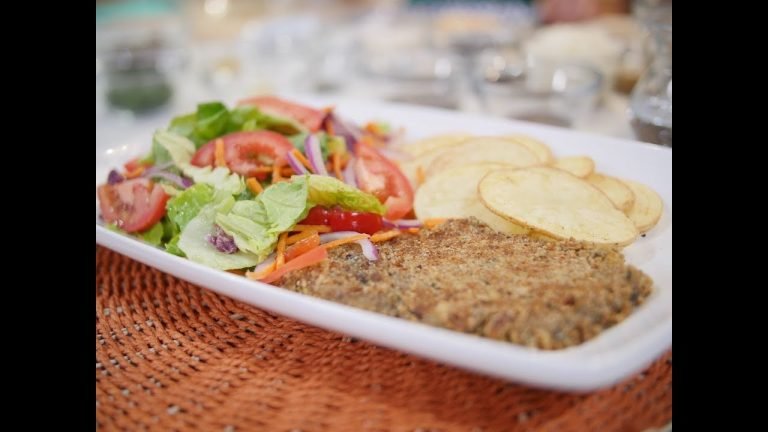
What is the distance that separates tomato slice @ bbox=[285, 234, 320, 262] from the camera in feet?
7.56

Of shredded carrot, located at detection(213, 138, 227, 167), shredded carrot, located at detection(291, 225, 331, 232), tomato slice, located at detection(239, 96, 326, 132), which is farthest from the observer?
tomato slice, located at detection(239, 96, 326, 132)

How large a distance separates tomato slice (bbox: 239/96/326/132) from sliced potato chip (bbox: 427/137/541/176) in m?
0.63

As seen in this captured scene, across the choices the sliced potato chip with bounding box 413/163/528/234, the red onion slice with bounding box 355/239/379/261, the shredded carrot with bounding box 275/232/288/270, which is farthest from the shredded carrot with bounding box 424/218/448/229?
the shredded carrot with bounding box 275/232/288/270

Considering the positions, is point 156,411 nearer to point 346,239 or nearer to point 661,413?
point 346,239

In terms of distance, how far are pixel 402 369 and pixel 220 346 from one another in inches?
25.4

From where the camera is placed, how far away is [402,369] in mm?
2021

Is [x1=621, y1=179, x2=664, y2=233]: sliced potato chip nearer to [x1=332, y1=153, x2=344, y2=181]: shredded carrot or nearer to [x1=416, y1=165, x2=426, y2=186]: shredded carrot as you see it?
[x1=416, y1=165, x2=426, y2=186]: shredded carrot

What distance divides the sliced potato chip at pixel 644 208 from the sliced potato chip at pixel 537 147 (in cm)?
37

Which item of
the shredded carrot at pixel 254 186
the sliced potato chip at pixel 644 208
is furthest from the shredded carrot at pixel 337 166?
the sliced potato chip at pixel 644 208

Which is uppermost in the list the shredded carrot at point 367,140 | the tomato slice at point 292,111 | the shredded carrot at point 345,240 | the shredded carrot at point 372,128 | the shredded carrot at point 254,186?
the tomato slice at point 292,111

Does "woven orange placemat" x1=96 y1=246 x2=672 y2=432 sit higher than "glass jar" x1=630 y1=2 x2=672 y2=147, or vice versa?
"glass jar" x1=630 y1=2 x2=672 y2=147

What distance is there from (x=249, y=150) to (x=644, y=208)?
1.70 meters

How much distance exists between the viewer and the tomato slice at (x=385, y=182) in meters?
2.72

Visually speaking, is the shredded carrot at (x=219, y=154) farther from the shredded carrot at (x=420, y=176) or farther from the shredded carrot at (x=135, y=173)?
the shredded carrot at (x=420, y=176)
